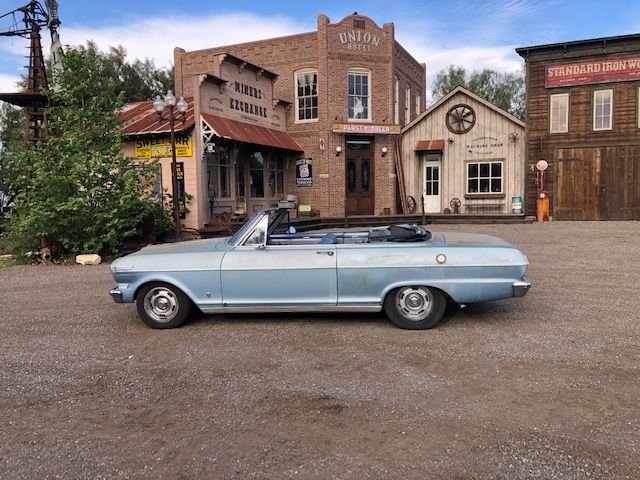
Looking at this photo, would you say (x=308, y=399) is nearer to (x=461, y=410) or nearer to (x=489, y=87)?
(x=461, y=410)

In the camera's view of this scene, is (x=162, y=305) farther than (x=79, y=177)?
No

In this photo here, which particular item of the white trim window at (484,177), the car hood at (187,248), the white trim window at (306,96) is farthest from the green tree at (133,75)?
the car hood at (187,248)

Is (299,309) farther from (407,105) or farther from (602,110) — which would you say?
(407,105)

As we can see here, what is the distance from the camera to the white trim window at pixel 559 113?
19906 mm

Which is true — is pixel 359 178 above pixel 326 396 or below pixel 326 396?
above

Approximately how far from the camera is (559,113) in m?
20.0

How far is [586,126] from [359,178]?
8294 mm

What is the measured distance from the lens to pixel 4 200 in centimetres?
1822

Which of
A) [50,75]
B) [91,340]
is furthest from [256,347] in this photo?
[50,75]

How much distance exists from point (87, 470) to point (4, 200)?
18.0m

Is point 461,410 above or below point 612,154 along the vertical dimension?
below

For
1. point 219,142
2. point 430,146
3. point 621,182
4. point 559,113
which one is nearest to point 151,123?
point 219,142

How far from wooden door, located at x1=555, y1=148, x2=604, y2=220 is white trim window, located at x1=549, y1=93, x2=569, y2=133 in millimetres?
797

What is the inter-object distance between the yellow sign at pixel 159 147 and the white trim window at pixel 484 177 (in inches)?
451
